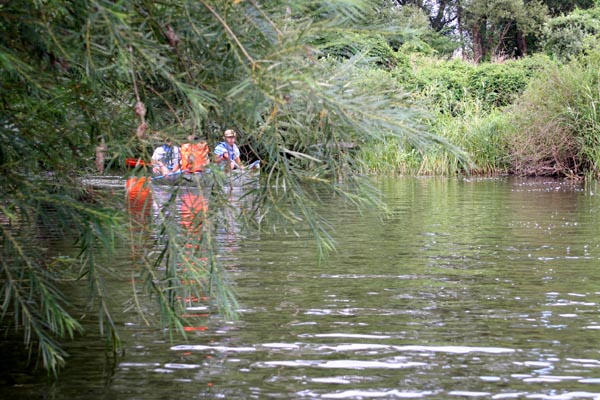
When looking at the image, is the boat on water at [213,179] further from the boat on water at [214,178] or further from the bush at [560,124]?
the bush at [560,124]

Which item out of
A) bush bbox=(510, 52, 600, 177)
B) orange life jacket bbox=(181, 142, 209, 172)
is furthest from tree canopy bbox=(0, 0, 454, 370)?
bush bbox=(510, 52, 600, 177)

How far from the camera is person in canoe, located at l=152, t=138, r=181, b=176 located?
5410 millimetres

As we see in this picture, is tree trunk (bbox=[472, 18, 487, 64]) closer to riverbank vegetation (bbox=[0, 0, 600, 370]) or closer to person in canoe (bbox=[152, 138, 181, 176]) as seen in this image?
riverbank vegetation (bbox=[0, 0, 600, 370])

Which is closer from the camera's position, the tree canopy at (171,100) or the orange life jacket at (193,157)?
the tree canopy at (171,100)

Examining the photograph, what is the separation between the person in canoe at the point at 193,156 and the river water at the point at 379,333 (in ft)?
4.24

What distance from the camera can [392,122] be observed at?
466cm

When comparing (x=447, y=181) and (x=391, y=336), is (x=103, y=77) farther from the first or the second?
(x=447, y=181)

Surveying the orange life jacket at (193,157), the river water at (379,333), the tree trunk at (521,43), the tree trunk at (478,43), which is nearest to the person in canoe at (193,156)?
the orange life jacket at (193,157)

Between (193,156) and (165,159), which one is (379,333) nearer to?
(165,159)

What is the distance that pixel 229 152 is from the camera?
5.81 m

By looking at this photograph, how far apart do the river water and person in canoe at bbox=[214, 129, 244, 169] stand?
4.23 ft

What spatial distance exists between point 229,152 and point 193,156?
2.22 feet

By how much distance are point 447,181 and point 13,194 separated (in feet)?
76.2

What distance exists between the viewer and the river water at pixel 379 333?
562cm
